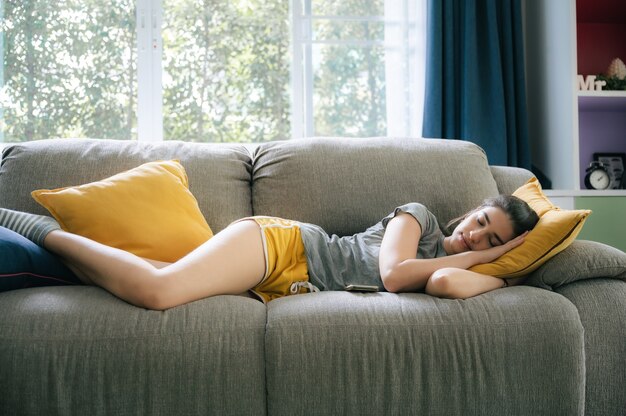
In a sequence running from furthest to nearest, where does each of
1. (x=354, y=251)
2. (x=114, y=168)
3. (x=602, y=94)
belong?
1. (x=602, y=94)
2. (x=114, y=168)
3. (x=354, y=251)

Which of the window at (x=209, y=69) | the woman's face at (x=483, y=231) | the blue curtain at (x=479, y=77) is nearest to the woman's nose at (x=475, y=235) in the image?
the woman's face at (x=483, y=231)

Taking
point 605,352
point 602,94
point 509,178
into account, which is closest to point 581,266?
point 605,352

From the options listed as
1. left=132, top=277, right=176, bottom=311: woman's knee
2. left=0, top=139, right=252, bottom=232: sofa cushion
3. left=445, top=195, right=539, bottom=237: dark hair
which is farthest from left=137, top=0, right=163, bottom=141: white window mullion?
left=445, top=195, right=539, bottom=237: dark hair

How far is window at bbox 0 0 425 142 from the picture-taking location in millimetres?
3230

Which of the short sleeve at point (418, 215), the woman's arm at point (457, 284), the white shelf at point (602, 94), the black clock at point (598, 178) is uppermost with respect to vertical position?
the white shelf at point (602, 94)

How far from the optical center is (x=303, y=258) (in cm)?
196

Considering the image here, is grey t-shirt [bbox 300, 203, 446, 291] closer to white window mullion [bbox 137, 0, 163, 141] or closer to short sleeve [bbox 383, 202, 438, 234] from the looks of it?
short sleeve [bbox 383, 202, 438, 234]

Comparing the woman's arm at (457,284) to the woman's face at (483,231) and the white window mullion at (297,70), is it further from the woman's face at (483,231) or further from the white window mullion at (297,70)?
the white window mullion at (297,70)

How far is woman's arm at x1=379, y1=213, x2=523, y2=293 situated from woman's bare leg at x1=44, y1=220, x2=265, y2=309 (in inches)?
14.0

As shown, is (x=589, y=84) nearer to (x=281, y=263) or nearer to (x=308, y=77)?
(x=308, y=77)

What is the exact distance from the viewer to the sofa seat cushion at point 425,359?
1494mm

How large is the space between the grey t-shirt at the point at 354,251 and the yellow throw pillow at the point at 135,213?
35 cm

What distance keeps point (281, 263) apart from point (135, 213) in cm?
46

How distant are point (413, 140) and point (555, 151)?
1230 millimetres
